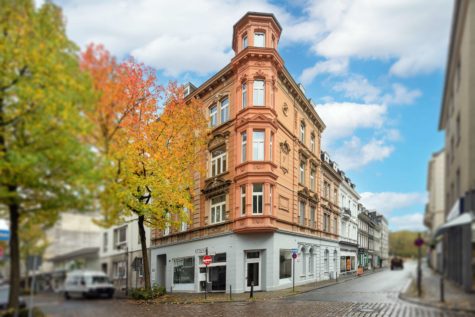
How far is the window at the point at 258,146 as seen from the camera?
29234 millimetres

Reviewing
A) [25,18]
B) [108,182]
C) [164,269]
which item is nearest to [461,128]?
[164,269]

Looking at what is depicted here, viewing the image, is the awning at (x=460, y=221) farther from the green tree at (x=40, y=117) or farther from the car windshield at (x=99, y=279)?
the green tree at (x=40, y=117)

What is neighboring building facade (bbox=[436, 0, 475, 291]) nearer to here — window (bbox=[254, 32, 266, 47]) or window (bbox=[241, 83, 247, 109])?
window (bbox=[254, 32, 266, 47])

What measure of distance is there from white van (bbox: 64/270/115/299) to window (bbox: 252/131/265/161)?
23264mm

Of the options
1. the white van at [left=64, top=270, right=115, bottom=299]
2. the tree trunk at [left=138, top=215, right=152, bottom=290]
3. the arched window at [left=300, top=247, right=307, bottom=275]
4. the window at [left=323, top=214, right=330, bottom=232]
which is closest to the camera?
the white van at [left=64, top=270, right=115, bottom=299]

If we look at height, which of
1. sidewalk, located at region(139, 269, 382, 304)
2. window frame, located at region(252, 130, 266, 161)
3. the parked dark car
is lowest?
sidewalk, located at region(139, 269, 382, 304)

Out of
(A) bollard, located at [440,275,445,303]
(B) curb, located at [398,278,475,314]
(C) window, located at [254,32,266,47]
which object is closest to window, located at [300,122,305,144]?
(C) window, located at [254,32,266,47]

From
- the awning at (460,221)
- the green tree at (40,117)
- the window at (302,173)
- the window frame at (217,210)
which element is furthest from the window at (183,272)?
the window at (302,173)

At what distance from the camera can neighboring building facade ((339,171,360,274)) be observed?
75.9 feet

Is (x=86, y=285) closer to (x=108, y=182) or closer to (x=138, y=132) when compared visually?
(x=108, y=182)

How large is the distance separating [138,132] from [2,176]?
8.56ft

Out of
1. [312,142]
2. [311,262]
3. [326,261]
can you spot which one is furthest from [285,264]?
[312,142]

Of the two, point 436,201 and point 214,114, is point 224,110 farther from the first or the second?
point 436,201

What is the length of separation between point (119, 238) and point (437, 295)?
35.7 ft
